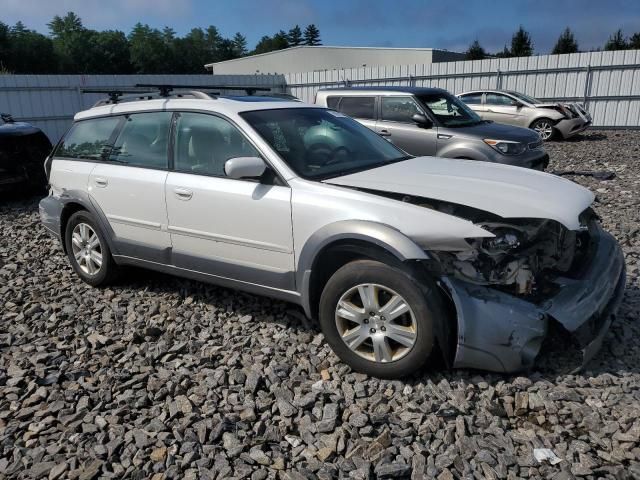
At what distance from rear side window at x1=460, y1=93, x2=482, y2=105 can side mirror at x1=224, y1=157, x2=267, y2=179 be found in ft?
43.8

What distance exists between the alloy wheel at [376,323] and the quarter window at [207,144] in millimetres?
1277

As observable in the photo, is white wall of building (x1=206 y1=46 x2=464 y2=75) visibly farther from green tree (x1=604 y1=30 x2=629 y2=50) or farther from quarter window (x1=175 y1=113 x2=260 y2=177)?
quarter window (x1=175 y1=113 x2=260 y2=177)

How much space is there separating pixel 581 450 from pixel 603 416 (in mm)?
344

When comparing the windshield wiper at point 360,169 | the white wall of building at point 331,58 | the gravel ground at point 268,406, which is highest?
the white wall of building at point 331,58

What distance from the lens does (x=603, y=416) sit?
9.21 feet

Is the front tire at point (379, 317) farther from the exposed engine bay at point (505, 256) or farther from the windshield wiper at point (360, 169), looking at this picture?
the windshield wiper at point (360, 169)

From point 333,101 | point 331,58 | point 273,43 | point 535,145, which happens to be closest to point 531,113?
point 535,145

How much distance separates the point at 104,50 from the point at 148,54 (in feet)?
21.9

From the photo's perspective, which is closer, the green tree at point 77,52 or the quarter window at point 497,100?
the quarter window at point 497,100

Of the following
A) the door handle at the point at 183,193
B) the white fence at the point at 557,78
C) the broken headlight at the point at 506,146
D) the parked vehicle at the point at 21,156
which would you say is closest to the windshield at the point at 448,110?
the broken headlight at the point at 506,146

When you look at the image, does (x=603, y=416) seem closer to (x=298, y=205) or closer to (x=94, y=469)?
(x=298, y=205)

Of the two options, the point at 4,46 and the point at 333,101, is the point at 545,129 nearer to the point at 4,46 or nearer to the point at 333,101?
the point at 333,101

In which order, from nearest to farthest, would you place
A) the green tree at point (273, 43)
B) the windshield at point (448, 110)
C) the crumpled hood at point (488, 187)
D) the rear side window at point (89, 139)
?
the crumpled hood at point (488, 187), the rear side window at point (89, 139), the windshield at point (448, 110), the green tree at point (273, 43)

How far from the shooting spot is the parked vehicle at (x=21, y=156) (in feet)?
26.2
